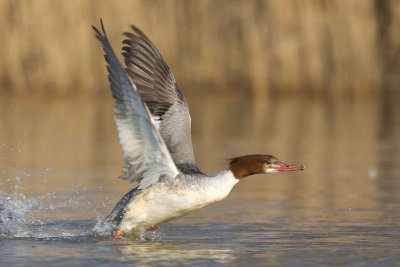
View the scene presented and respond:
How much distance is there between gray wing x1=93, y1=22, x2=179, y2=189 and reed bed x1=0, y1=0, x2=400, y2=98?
A: 11.4 m

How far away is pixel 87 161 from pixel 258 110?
7172mm

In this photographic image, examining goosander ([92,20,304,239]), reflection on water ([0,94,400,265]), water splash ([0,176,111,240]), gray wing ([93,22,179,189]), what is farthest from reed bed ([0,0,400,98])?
gray wing ([93,22,179,189])

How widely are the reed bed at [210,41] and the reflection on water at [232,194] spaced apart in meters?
1.39

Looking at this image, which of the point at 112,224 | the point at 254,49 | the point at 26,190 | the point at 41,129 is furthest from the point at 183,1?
the point at 112,224

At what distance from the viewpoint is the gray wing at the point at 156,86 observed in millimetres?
7414

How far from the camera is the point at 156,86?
25.3 feet

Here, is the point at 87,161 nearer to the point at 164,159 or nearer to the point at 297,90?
the point at 164,159

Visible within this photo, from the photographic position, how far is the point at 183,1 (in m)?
18.7

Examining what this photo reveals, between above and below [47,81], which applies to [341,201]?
below

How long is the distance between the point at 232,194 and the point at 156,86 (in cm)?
188

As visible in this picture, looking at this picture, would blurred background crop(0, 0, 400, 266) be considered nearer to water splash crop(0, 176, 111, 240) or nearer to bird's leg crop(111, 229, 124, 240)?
water splash crop(0, 176, 111, 240)

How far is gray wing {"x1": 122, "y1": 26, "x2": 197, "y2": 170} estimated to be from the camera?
7.41 metres

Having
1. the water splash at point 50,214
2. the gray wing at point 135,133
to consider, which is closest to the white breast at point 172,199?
the gray wing at point 135,133

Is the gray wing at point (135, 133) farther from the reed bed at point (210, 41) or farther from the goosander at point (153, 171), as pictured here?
the reed bed at point (210, 41)
